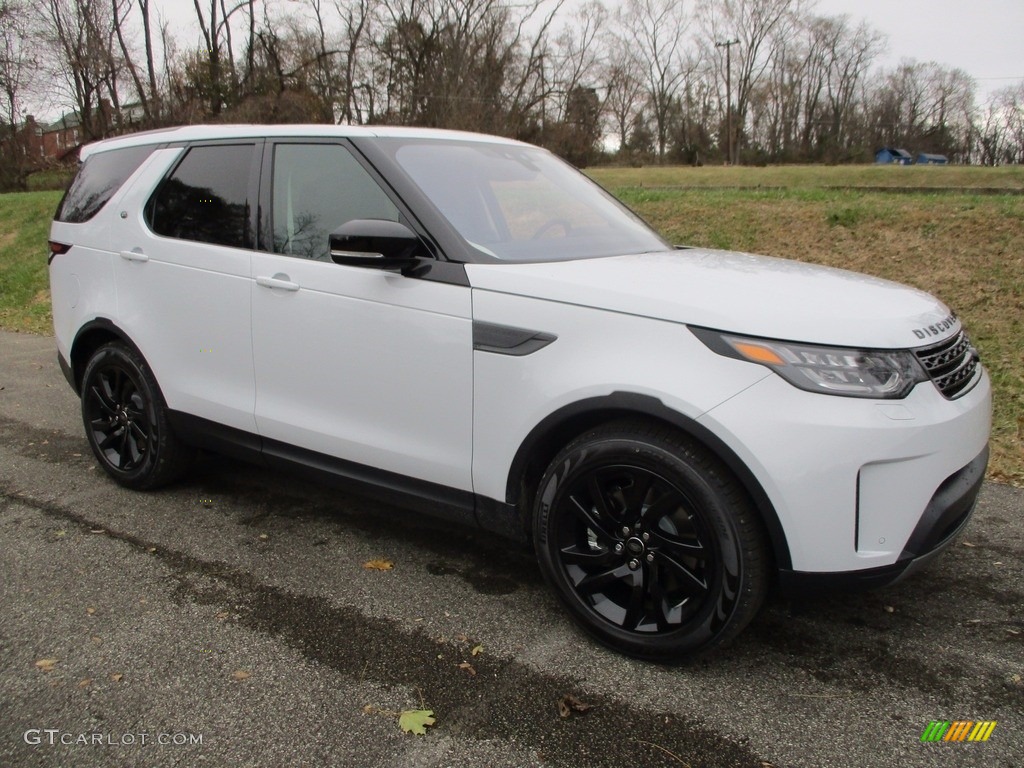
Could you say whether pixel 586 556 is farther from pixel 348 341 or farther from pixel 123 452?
pixel 123 452

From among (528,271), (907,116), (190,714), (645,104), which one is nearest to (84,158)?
(528,271)

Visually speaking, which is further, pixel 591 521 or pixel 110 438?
pixel 110 438

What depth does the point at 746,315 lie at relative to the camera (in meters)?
2.48

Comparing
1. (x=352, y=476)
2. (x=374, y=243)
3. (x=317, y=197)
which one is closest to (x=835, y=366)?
(x=374, y=243)

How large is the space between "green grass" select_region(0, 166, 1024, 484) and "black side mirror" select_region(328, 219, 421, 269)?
3838mm

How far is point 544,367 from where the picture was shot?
9.16 feet

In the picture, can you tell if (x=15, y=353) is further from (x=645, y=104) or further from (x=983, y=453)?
(x=645, y=104)

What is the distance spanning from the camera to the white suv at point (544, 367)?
242 centimetres

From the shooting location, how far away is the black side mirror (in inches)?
115

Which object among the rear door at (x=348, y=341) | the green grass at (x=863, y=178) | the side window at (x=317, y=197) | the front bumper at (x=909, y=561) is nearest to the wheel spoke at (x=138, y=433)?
the rear door at (x=348, y=341)

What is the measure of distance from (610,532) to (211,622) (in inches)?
61.0

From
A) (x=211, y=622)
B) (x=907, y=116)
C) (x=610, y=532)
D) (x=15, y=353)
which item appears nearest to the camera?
(x=610, y=532)

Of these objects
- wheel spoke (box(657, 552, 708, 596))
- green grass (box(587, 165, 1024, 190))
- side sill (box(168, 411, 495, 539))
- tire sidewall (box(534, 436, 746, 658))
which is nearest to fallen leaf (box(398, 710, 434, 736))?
tire sidewall (box(534, 436, 746, 658))

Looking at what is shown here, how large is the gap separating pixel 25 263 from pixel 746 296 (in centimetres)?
1763
